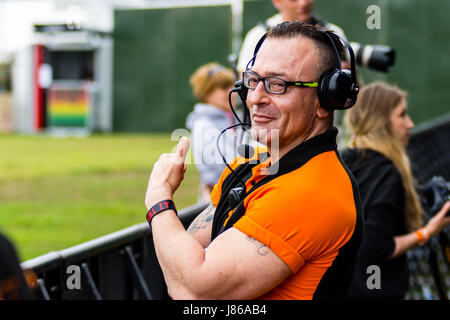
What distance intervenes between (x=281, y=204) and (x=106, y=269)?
4.31 ft

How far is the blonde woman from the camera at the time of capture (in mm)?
3209

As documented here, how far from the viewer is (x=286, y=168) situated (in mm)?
1786

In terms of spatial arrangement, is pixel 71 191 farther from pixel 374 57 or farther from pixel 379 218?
pixel 379 218

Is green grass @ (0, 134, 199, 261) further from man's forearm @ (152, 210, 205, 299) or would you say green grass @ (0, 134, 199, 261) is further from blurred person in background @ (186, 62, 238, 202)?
man's forearm @ (152, 210, 205, 299)

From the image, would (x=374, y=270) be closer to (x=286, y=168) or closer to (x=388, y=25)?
(x=286, y=168)

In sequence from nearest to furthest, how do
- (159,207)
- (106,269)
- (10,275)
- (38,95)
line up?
1. (10,275)
2. (159,207)
3. (106,269)
4. (38,95)

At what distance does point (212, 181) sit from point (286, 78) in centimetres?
277

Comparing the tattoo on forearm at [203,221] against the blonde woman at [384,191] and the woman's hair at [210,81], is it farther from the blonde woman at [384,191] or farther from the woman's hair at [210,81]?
the woman's hair at [210,81]

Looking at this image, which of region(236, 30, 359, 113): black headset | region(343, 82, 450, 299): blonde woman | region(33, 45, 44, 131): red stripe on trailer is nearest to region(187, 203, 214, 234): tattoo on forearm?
region(236, 30, 359, 113): black headset

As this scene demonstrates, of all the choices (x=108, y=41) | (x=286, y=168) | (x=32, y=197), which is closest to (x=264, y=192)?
(x=286, y=168)

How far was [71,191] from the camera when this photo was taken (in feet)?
33.7

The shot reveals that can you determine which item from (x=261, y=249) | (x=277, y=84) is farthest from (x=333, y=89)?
(x=261, y=249)

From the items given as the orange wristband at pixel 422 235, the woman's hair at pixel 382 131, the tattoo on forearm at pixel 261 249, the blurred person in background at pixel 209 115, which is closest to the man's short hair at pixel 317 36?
the tattoo on forearm at pixel 261 249

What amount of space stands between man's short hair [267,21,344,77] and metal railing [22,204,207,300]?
755mm
